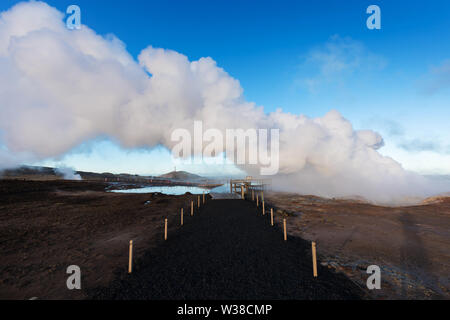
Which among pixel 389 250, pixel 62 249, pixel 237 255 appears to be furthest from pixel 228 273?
pixel 62 249

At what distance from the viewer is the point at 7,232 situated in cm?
1530

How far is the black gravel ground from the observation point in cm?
679

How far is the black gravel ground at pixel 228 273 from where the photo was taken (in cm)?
679

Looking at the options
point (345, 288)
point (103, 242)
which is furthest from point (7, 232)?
point (345, 288)

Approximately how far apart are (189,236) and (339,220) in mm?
16680

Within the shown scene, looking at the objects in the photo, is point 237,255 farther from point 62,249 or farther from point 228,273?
point 62,249

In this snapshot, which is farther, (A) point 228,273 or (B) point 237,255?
(B) point 237,255

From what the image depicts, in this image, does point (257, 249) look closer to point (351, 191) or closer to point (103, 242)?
point (103, 242)

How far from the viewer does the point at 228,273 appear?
8258 mm

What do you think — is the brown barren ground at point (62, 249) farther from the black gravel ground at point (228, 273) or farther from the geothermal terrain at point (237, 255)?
the black gravel ground at point (228, 273)

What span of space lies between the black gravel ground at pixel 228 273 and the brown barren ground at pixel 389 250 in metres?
1.42

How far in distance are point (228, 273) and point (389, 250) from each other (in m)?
11.2

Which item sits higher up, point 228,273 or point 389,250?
point 228,273

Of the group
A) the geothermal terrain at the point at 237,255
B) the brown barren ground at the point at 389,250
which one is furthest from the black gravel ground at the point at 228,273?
the brown barren ground at the point at 389,250
